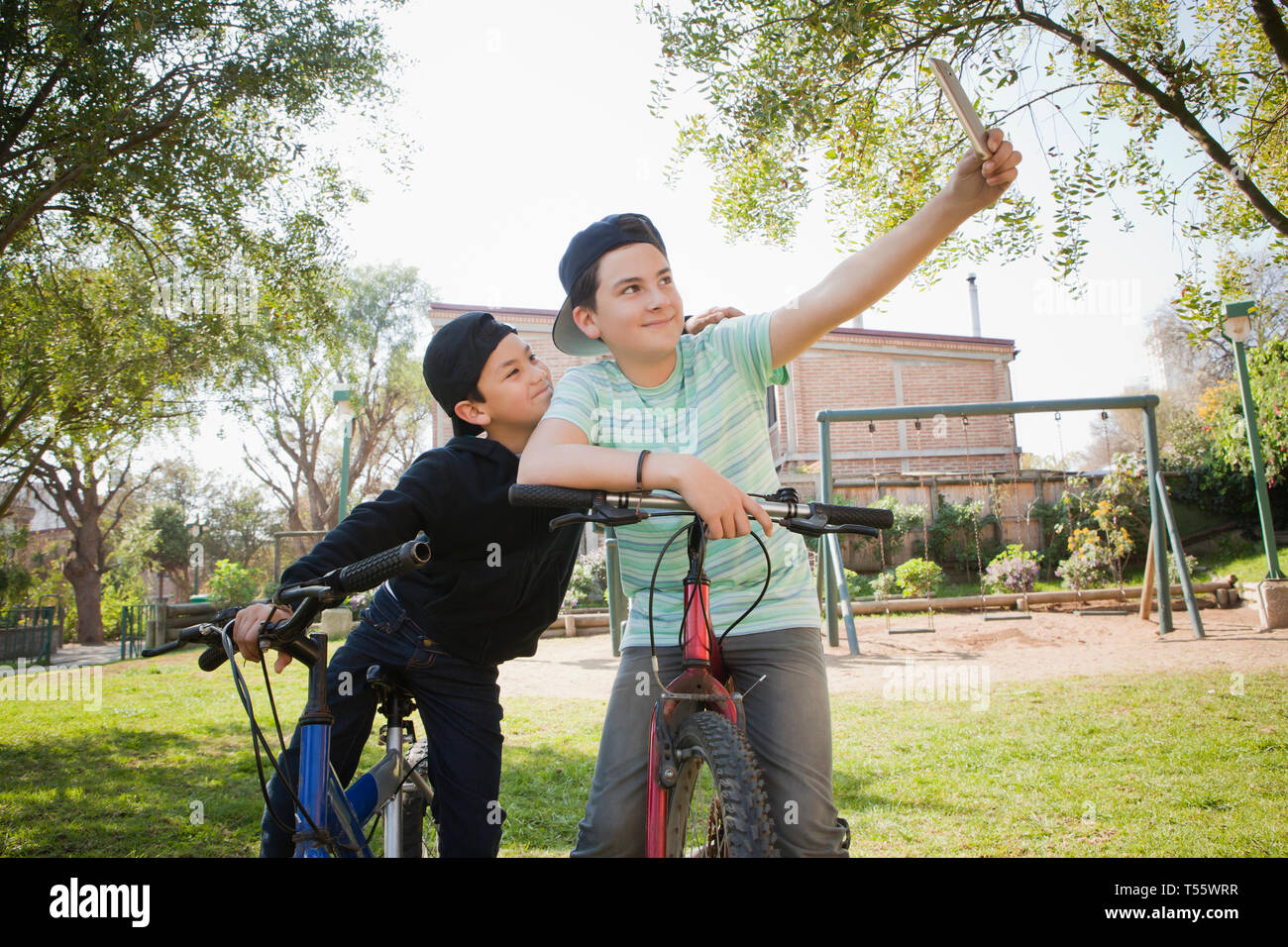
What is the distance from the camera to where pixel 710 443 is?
2.23 metres

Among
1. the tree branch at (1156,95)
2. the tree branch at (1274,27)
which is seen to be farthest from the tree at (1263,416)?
the tree branch at (1274,27)

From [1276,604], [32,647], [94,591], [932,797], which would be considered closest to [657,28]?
[932,797]

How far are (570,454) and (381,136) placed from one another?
355 inches

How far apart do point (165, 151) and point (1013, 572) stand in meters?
14.1

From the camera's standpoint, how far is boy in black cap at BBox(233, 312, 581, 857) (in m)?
2.62

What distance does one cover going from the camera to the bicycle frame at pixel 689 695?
75.8 inches

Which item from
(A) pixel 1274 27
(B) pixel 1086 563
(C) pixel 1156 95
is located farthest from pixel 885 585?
(A) pixel 1274 27

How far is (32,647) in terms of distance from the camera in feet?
61.7

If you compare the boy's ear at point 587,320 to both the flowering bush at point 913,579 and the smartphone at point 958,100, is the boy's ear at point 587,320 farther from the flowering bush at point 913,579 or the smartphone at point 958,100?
the flowering bush at point 913,579

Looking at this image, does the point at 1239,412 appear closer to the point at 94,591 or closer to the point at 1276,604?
the point at 1276,604

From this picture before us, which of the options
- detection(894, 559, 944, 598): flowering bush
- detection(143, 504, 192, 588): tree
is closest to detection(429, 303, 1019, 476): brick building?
detection(894, 559, 944, 598): flowering bush

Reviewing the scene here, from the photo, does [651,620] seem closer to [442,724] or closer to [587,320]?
[587,320]

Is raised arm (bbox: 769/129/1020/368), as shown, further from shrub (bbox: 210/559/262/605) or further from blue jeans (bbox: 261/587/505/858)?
shrub (bbox: 210/559/262/605)
